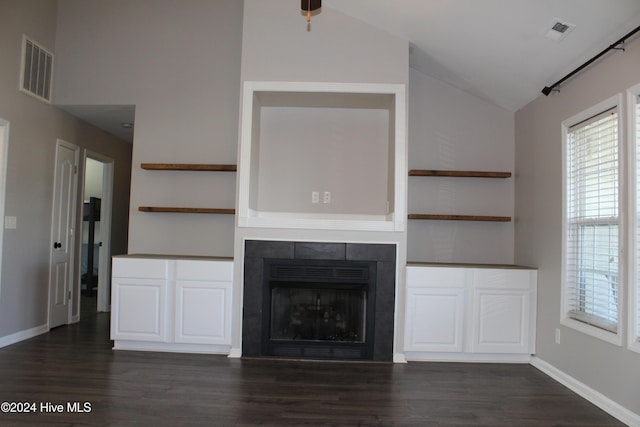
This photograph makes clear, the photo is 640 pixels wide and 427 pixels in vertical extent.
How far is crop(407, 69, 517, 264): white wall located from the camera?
4.58 meters

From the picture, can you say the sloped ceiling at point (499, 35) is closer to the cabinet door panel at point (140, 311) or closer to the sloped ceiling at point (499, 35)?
the sloped ceiling at point (499, 35)

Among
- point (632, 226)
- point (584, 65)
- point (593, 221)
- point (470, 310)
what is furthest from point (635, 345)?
point (584, 65)

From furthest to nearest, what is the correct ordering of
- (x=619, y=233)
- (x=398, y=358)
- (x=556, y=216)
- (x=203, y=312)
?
(x=203, y=312), (x=398, y=358), (x=556, y=216), (x=619, y=233)

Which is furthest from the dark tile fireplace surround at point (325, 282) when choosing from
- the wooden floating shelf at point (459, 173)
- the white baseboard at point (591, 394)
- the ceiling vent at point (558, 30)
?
the ceiling vent at point (558, 30)

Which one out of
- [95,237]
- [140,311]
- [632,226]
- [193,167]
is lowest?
[140,311]

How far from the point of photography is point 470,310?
393 centimetres

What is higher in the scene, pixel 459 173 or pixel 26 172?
pixel 459 173

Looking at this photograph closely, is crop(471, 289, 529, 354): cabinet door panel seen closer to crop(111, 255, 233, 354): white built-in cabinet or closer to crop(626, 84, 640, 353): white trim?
crop(626, 84, 640, 353): white trim

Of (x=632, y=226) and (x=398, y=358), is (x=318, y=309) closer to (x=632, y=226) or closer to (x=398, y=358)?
(x=398, y=358)

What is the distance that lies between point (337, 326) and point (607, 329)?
2.06m

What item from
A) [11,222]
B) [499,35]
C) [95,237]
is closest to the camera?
[499,35]

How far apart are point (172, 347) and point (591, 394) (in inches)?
132

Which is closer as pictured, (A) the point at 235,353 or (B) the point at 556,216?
(B) the point at 556,216

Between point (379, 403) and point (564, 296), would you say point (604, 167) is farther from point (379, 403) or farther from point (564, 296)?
point (379, 403)
